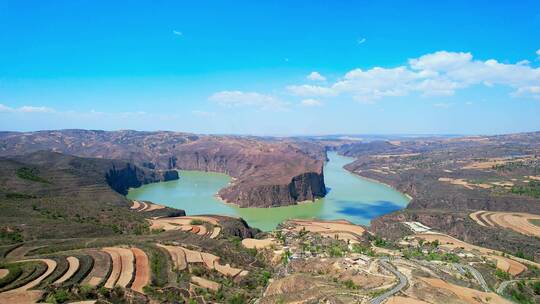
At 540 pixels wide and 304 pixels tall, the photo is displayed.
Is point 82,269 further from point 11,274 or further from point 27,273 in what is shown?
point 11,274

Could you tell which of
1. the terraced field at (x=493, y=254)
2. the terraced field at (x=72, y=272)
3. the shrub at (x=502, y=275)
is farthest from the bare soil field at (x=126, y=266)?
the terraced field at (x=493, y=254)

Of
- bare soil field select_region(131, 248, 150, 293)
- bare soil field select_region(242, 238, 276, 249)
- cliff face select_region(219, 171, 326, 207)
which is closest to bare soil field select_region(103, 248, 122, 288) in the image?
bare soil field select_region(131, 248, 150, 293)

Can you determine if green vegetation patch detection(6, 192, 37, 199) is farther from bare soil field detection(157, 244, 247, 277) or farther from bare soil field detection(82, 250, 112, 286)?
bare soil field detection(157, 244, 247, 277)

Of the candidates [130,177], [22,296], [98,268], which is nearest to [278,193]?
[130,177]

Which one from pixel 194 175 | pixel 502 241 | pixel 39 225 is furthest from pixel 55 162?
pixel 502 241

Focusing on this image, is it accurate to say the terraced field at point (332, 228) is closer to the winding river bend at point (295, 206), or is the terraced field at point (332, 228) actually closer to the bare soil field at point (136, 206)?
the winding river bend at point (295, 206)
